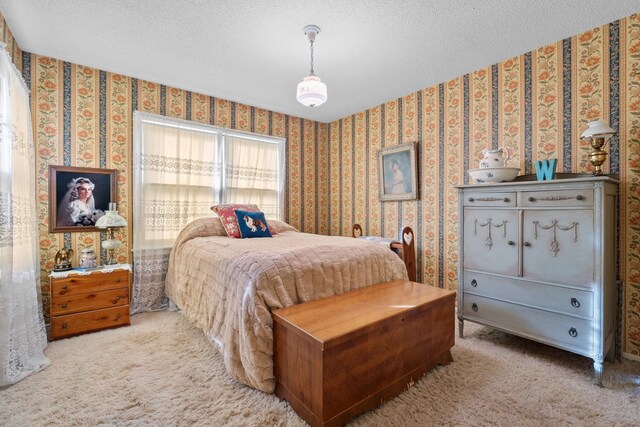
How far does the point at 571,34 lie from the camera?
2.46 meters

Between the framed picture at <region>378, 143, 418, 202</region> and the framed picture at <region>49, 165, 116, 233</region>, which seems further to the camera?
the framed picture at <region>378, 143, 418, 202</region>

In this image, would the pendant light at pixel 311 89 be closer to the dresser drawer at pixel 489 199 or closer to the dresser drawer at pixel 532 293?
the dresser drawer at pixel 489 199

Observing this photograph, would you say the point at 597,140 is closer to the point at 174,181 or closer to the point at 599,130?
the point at 599,130

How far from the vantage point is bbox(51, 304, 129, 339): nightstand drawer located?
99.3 inches

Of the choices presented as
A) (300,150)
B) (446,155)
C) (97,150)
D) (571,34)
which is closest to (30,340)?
(97,150)

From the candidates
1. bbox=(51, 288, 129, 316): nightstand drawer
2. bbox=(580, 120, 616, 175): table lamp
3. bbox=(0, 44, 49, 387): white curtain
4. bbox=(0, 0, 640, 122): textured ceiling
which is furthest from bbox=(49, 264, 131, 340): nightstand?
bbox=(580, 120, 616, 175): table lamp

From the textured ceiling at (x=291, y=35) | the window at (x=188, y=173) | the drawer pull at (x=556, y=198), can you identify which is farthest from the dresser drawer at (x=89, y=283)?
the drawer pull at (x=556, y=198)

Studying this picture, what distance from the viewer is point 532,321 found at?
7.28 ft

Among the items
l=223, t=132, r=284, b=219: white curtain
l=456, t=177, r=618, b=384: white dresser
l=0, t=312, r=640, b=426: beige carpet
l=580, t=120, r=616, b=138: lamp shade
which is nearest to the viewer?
l=0, t=312, r=640, b=426: beige carpet

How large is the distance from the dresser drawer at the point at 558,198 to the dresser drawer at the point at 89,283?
3555mm

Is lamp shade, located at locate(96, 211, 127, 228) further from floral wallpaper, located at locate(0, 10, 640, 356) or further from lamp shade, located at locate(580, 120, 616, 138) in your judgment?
lamp shade, located at locate(580, 120, 616, 138)

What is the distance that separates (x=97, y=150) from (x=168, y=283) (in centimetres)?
161

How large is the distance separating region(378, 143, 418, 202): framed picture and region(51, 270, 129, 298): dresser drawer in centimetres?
314

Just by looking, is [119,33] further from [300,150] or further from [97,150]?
[300,150]
